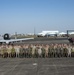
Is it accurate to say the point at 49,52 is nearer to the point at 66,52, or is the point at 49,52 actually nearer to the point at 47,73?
the point at 66,52

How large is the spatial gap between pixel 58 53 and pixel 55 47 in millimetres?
823

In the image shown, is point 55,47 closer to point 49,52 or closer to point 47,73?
point 49,52

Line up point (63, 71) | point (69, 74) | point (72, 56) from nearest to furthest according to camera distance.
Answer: point (69, 74), point (63, 71), point (72, 56)

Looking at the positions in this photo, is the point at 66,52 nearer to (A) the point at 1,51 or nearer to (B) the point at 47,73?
(A) the point at 1,51

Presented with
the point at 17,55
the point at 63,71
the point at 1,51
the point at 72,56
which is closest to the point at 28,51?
the point at 17,55

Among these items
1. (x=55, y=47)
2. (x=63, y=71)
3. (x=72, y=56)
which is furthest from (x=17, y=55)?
(x=63, y=71)

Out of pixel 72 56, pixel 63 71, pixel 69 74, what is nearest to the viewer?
pixel 69 74

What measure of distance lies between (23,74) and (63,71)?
311 cm

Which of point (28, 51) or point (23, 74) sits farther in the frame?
point (28, 51)

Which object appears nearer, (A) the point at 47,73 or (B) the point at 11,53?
(A) the point at 47,73

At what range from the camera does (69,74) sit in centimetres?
1459

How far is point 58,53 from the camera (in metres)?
25.1

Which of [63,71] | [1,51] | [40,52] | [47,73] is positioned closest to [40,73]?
[47,73]

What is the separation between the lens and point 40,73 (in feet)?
49.1
